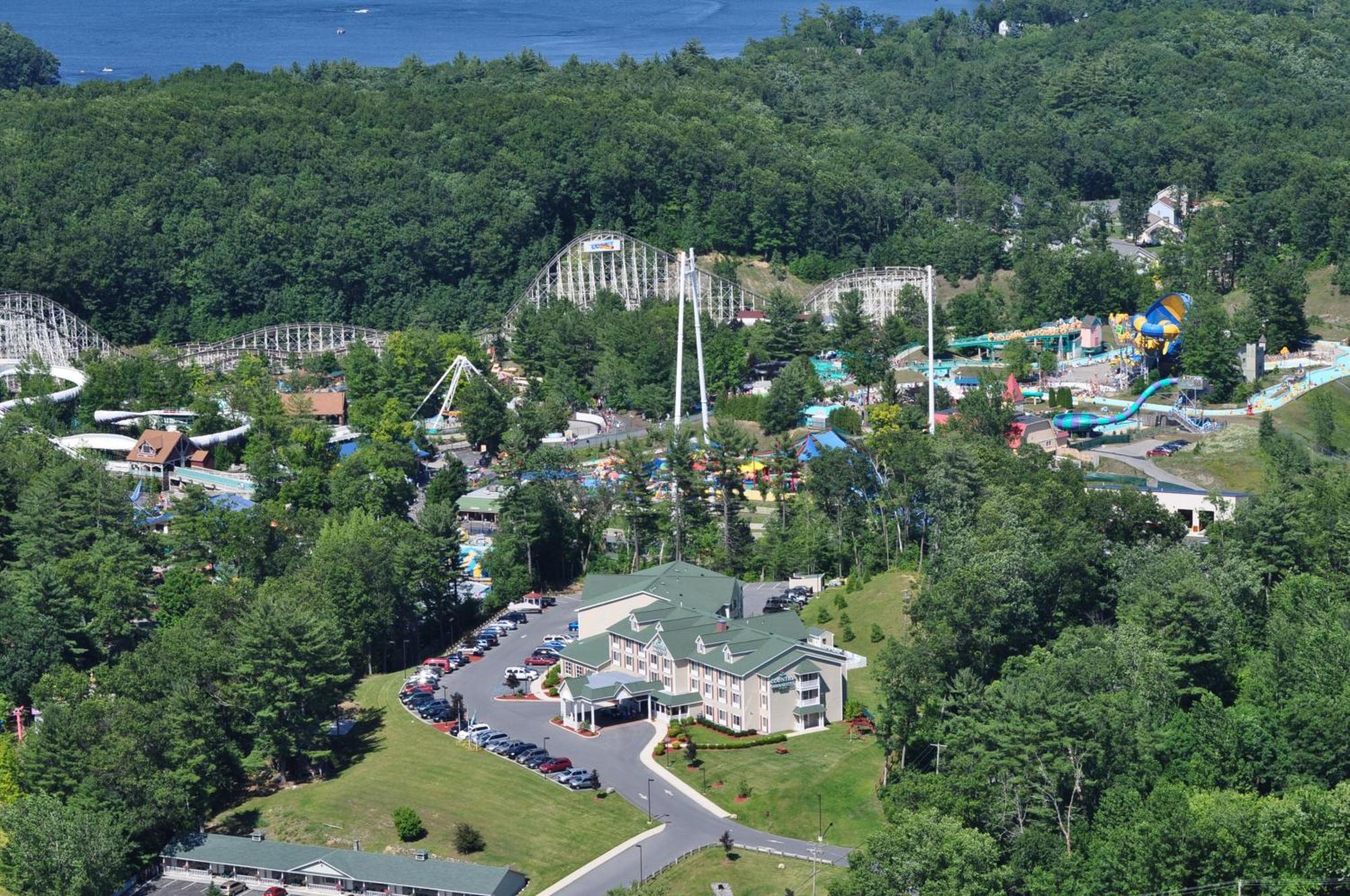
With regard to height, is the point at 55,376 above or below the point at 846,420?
above

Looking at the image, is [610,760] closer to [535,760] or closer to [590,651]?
[535,760]

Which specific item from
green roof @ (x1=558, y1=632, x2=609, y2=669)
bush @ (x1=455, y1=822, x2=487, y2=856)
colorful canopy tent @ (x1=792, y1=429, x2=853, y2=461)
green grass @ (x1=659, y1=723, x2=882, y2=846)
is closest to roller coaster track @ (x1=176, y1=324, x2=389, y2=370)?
colorful canopy tent @ (x1=792, y1=429, x2=853, y2=461)

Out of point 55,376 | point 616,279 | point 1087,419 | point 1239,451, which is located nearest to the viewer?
A: point 1239,451

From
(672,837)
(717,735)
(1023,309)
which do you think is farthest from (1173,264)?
(672,837)

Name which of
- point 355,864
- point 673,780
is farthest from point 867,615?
point 355,864

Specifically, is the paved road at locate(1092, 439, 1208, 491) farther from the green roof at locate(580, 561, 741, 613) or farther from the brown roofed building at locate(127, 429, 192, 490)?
the brown roofed building at locate(127, 429, 192, 490)

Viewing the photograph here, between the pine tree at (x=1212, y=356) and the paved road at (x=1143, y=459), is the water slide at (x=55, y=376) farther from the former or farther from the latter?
the pine tree at (x=1212, y=356)
